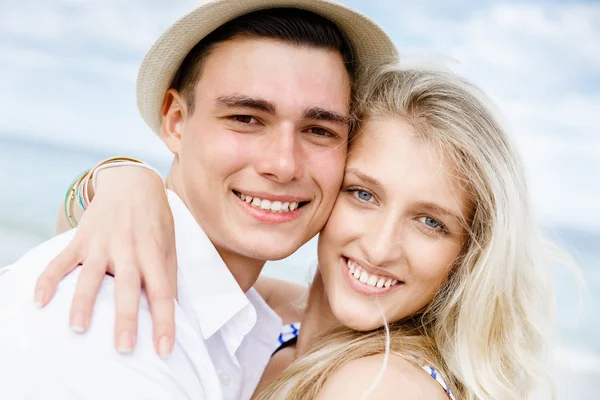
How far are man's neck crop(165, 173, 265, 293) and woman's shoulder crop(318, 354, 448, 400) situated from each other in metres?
0.61

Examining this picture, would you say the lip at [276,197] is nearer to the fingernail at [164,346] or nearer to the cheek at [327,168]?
the cheek at [327,168]

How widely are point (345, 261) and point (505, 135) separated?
30.2 inches

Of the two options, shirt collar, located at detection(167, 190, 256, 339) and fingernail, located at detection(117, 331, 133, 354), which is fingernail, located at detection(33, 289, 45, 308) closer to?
fingernail, located at detection(117, 331, 133, 354)

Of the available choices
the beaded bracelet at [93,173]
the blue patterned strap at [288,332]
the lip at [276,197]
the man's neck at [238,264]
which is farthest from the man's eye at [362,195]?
the blue patterned strap at [288,332]

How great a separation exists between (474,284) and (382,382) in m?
0.58

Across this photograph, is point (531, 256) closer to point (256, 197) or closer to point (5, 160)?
point (256, 197)

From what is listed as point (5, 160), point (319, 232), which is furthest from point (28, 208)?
point (319, 232)

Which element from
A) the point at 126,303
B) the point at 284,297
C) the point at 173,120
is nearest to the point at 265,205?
the point at 173,120

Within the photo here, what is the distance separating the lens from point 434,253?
243cm

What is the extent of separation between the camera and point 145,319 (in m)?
1.77

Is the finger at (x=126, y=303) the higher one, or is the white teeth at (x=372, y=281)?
the finger at (x=126, y=303)

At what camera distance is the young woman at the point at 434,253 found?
237 centimetres

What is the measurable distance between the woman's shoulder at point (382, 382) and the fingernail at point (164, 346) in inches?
25.7

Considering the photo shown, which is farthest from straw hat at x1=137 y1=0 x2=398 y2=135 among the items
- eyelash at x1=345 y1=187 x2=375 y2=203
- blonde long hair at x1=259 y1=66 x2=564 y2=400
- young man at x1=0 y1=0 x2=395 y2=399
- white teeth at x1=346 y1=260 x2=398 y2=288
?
white teeth at x1=346 y1=260 x2=398 y2=288
